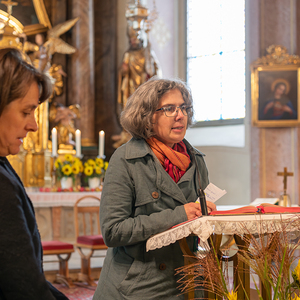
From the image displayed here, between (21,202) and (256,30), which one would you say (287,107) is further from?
(21,202)

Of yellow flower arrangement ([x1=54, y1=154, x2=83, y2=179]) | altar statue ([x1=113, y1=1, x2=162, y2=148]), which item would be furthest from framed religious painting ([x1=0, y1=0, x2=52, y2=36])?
yellow flower arrangement ([x1=54, y1=154, x2=83, y2=179])

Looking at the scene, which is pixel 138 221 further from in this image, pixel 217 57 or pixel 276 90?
pixel 217 57

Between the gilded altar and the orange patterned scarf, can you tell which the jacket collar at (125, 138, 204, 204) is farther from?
the gilded altar

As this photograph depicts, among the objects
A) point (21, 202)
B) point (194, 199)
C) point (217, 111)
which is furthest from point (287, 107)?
point (21, 202)

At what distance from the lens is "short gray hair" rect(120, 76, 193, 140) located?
2.00 meters

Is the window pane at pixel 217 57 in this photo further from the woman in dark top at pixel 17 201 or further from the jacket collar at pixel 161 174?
the woman in dark top at pixel 17 201

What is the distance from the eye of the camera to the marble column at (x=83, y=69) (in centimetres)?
817

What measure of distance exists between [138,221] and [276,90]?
21.2 feet

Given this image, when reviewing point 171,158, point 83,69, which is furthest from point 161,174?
point 83,69

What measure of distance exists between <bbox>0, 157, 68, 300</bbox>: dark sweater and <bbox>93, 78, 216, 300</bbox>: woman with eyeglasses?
0.66 m

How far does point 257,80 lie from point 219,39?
278 centimetres

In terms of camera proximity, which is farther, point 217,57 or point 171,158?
point 217,57

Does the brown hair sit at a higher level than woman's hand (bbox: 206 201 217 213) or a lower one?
higher

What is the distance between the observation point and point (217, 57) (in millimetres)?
10242
